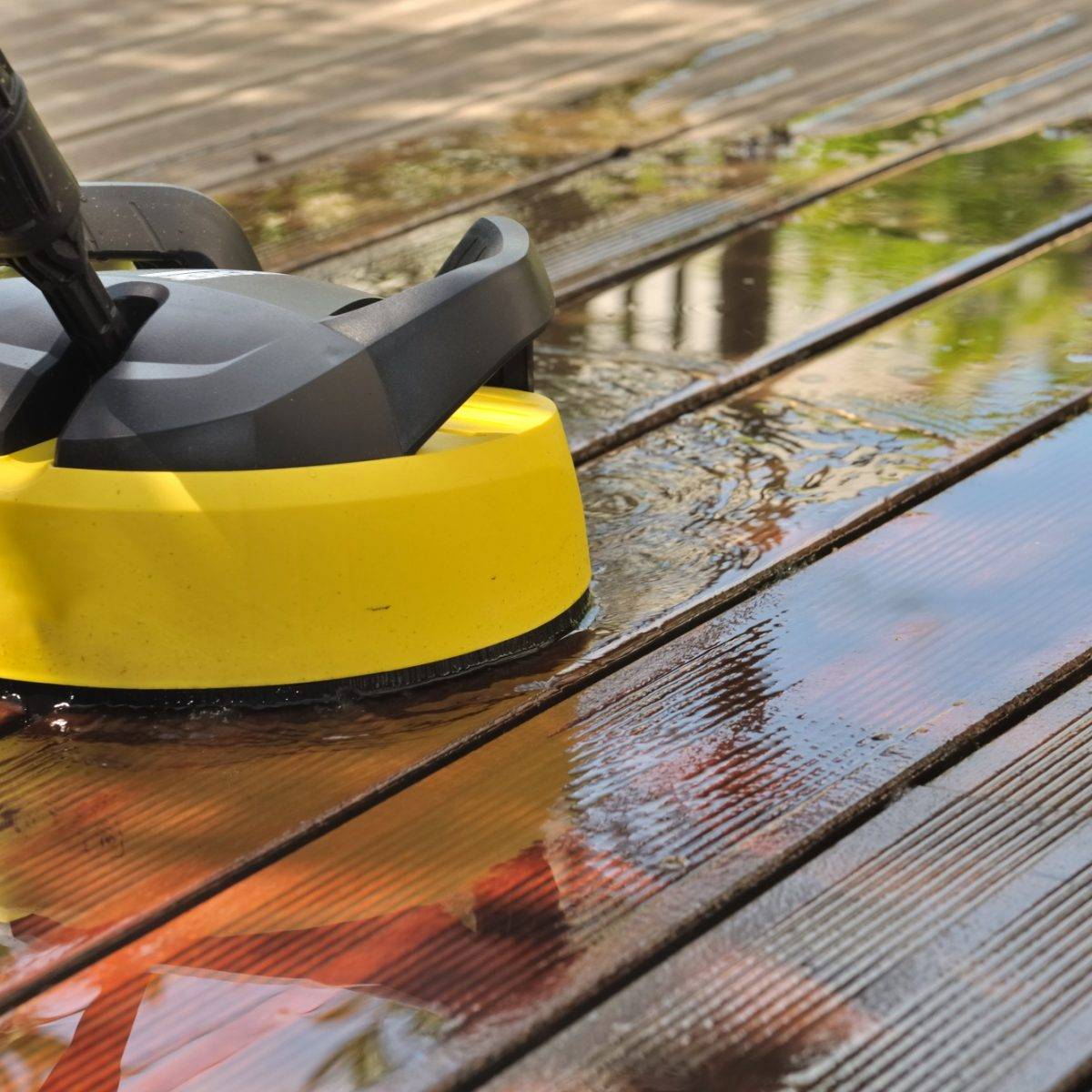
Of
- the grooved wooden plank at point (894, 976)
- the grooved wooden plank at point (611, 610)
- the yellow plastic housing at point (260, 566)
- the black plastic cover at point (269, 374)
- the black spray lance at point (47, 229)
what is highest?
the black spray lance at point (47, 229)

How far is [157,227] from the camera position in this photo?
5.38 feet

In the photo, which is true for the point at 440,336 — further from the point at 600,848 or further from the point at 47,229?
the point at 600,848

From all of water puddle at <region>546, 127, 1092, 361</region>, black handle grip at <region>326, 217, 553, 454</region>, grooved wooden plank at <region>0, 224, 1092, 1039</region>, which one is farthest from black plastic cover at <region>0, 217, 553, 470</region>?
water puddle at <region>546, 127, 1092, 361</region>

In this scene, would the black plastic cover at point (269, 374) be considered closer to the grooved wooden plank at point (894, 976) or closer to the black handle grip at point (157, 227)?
the black handle grip at point (157, 227)

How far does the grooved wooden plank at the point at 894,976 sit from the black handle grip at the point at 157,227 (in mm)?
865

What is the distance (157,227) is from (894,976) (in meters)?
1.00

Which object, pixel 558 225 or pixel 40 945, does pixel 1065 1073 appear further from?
pixel 558 225

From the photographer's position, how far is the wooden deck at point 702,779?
99 cm

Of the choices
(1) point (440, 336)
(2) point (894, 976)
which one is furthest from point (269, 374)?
(2) point (894, 976)

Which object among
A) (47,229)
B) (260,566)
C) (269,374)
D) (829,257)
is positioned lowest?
(829,257)

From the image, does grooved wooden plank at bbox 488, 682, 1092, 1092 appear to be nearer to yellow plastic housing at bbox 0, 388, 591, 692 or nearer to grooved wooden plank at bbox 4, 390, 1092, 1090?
grooved wooden plank at bbox 4, 390, 1092, 1090

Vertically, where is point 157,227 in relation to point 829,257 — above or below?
above

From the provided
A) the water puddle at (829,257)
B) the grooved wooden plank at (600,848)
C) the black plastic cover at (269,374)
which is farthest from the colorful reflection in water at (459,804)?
the water puddle at (829,257)

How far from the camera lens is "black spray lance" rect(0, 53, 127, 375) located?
1.19 meters
